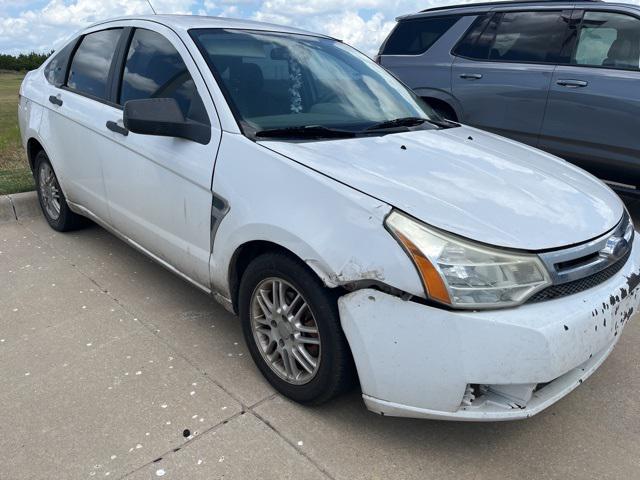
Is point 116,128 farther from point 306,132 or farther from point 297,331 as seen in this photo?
point 297,331

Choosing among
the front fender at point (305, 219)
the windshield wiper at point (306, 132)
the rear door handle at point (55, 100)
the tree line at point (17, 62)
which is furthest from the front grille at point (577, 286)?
the tree line at point (17, 62)

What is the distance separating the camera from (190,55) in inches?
117

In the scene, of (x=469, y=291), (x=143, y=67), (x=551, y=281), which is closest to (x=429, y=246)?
(x=469, y=291)

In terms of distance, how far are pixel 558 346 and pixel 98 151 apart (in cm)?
294

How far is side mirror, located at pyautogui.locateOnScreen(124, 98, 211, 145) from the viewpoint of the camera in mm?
2789

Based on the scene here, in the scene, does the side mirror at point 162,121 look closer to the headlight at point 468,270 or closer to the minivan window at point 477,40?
the headlight at point 468,270

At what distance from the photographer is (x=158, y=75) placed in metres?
3.24

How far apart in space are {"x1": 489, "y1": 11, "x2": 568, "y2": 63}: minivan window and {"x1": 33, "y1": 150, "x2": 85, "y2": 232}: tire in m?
4.24

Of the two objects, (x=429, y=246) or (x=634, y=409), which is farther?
(x=634, y=409)

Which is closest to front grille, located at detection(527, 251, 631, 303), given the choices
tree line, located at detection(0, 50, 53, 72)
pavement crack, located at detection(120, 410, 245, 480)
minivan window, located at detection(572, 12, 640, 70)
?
pavement crack, located at detection(120, 410, 245, 480)

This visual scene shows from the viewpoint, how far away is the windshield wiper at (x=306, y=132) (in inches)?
106

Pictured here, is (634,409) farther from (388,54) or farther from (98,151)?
(388,54)

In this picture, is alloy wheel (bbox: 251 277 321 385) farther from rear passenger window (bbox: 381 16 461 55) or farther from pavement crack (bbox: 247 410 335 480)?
rear passenger window (bbox: 381 16 461 55)

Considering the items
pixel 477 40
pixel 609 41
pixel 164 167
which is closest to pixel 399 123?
pixel 164 167
